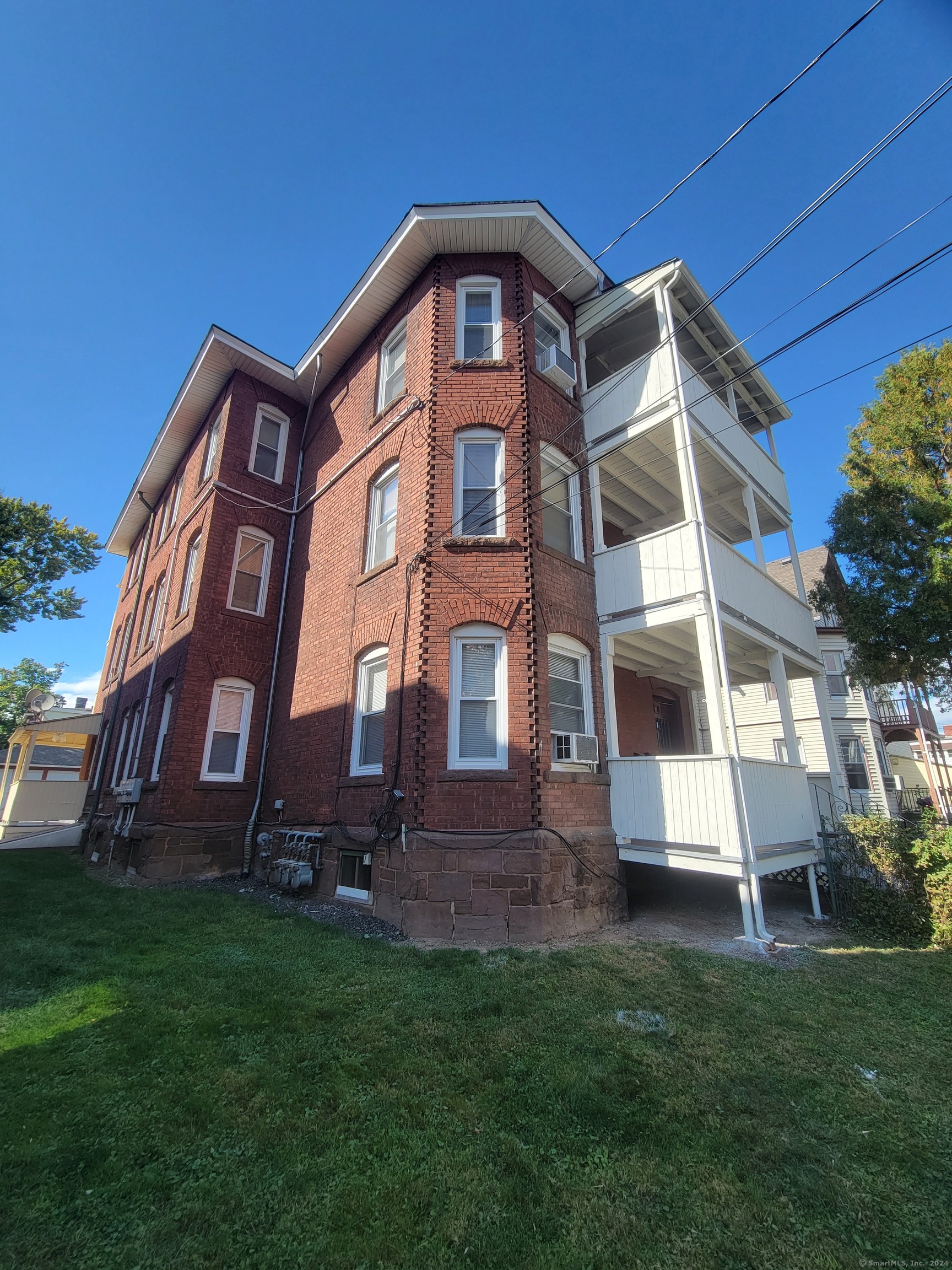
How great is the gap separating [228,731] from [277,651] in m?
1.90

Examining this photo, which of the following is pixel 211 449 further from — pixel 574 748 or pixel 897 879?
pixel 897 879

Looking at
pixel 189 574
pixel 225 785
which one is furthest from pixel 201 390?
pixel 225 785

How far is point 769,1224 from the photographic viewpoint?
8.19 feet

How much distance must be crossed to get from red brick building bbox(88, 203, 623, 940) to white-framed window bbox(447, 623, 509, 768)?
1.2 inches

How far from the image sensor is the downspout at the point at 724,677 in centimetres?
666

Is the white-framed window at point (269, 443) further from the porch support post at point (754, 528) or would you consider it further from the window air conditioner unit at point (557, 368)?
the porch support post at point (754, 528)

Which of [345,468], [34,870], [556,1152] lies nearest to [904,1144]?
[556,1152]

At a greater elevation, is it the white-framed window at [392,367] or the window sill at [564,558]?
the white-framed window at [392,367]

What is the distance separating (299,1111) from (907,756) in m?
41.1

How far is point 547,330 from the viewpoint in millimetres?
10672

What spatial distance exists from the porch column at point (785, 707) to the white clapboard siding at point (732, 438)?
12.3 feet

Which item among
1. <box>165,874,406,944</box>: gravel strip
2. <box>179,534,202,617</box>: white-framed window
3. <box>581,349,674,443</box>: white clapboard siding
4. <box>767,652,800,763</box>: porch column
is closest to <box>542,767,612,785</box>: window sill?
<box>165,874,406,944</box>: gravel strip

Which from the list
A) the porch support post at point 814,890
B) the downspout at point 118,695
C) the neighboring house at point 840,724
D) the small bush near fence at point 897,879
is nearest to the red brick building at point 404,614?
the downspout at point 118,695

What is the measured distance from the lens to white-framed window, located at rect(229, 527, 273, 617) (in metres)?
12.3
